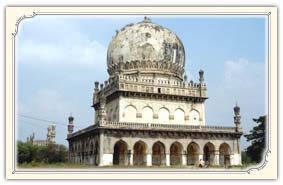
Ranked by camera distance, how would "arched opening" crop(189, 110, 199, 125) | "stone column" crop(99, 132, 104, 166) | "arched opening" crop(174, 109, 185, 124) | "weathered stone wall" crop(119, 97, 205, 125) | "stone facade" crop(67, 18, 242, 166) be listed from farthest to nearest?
1. "arched opening" crop(189, 110, 199, 125)
2. "arched opening" crop(174, 109, 185, 124)
3. "weathered stone wall" crop(119, 97, 205, 125)
4. "stone facade" crop(67, 18, 242, 166)
5. "stone column" crop(99, 132, 104, 166)

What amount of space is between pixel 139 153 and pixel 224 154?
7.04 m

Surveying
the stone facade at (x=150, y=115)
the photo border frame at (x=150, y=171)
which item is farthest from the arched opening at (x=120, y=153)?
the photo border frame at (x=150, y=171)

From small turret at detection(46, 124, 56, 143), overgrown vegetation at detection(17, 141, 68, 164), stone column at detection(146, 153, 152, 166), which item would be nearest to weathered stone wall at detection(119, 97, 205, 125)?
stone column at detection(146, 153, 152, 166)

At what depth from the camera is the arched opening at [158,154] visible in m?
30.2

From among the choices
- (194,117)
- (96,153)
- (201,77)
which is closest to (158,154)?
(194,117)

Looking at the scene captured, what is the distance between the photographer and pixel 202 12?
1387 cm

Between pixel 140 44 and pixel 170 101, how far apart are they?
5679 millimetres

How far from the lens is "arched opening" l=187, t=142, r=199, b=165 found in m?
31.2

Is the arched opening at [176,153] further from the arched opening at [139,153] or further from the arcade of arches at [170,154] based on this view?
the arched opening at [139,153]

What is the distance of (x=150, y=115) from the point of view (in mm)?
32281

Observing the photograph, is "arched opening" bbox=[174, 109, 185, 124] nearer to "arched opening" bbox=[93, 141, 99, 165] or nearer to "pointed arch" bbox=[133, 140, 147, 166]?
"pointed arch" bbox=[133, 140, 147, 166]

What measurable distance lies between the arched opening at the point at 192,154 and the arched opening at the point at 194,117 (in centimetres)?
235

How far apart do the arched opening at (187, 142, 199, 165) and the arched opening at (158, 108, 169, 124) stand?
281 cm
